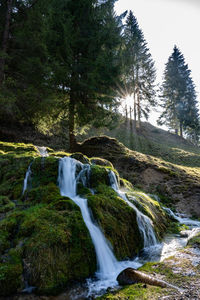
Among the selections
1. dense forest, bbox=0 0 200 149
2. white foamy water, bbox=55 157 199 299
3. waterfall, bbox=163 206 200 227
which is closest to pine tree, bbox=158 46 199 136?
dense forest, bbox=0 0 200 149

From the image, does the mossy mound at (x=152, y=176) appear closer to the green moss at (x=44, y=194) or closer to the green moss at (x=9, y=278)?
the green moss at (x=44, y=194)

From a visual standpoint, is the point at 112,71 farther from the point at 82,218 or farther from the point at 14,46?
the point at 82,218

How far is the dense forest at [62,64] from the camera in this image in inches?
433

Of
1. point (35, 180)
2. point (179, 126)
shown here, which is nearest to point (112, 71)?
point (35, 180)

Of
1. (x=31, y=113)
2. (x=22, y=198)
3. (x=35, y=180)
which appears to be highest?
(x=31, y=113)

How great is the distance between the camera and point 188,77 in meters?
37.6

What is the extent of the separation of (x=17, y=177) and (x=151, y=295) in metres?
5.26

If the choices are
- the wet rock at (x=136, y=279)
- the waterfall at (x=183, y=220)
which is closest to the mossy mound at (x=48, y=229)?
the wet rock at (x=136, y=279)

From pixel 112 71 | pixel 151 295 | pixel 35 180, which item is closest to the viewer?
pixel 151 295

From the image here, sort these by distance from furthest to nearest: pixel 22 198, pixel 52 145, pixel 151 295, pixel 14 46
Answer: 1. pixel 52 145
2. pixel 14 46
3. pixel 22 198
4. pixel 151 295

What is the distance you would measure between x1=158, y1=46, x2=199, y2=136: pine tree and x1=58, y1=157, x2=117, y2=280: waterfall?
32.7 meters

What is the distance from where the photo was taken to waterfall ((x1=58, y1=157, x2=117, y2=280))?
4.13 m

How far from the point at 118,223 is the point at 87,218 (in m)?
1.00

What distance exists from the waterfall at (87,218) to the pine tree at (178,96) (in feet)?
107
